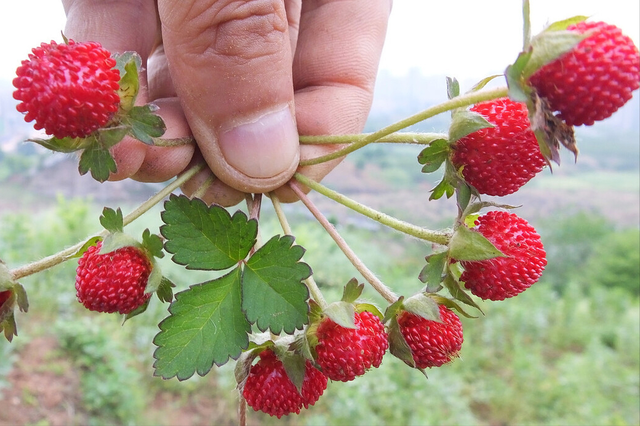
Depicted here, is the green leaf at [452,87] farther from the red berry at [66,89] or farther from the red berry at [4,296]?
the red berry at [4,296]

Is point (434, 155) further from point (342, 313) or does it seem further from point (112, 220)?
point (112, 220)

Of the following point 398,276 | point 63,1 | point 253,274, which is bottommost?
point 398,276

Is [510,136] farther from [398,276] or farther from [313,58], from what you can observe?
[398,276]

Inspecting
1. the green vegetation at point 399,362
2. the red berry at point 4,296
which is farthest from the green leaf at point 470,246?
the green vegetation at point 399,362

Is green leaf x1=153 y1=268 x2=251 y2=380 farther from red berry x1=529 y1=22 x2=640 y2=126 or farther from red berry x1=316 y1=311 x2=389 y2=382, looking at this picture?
red berry x1=529 y1=22 x2=640 y2=126

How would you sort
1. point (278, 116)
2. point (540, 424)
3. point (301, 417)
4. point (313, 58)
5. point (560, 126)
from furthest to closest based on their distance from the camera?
point (540, 424) → point (301, 417) → point (313, 58) → point (278, 116) → point (560, 126)

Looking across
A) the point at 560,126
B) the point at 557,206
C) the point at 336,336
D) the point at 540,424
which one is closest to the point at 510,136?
the point at 560,126

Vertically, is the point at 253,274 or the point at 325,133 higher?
the point at 253,274
